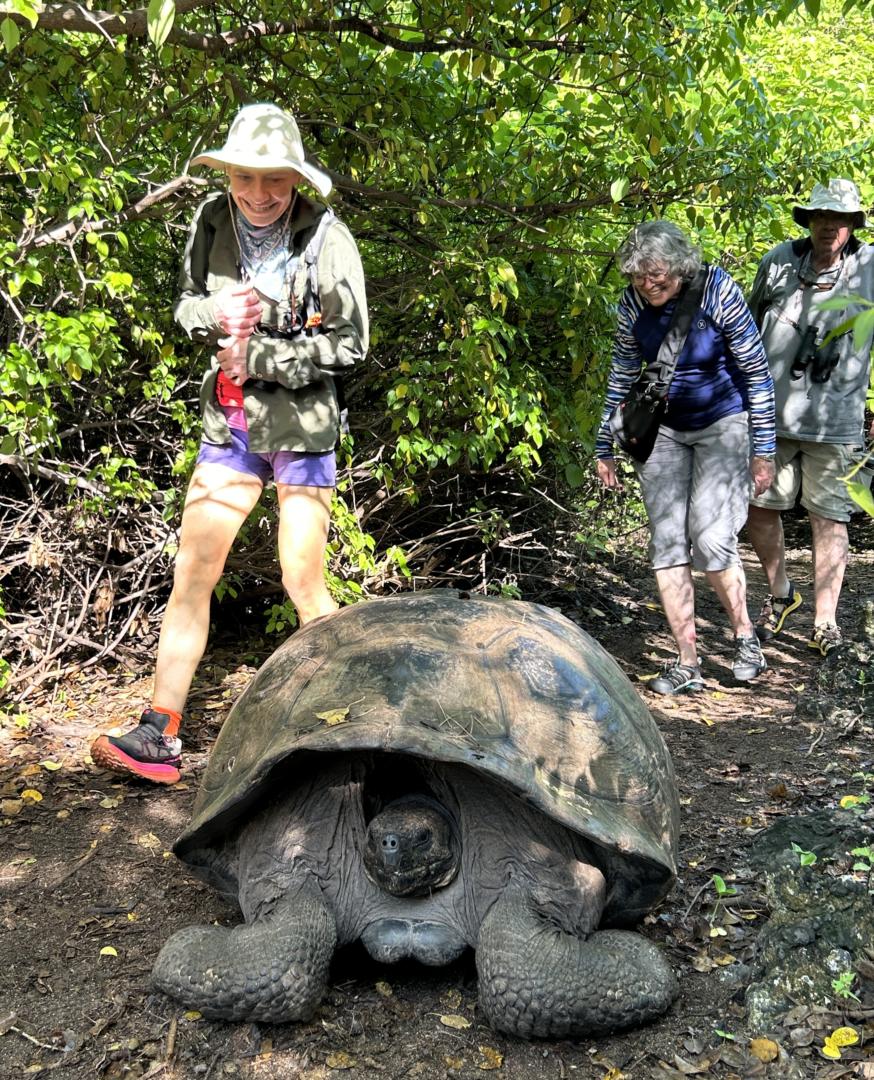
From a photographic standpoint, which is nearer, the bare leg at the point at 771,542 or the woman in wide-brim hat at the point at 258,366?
the woman in wide-brim hat at the point at 258,366

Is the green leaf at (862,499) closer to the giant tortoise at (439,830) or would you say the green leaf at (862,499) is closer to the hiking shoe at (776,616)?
the giant tortoise at (439,830)

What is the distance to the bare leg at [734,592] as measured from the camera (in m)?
4.60

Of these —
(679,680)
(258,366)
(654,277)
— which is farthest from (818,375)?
(258,366)

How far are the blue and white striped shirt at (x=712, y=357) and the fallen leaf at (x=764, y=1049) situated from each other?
2719 mm

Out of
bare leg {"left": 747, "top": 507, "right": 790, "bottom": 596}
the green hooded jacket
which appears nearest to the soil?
bare leg {"left": 747, "top": 507, "right": 790, "bottom": 596}

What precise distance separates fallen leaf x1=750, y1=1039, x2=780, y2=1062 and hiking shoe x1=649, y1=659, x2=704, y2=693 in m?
2.43

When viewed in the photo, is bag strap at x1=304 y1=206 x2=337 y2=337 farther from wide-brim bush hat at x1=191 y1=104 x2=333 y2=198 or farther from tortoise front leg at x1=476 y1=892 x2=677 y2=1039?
tortoise front leg at x1=476 y1=892 x2=677 y2=1039

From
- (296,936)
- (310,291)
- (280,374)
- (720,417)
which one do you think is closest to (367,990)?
(296,936)

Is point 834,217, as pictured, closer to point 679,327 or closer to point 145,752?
point 679,327

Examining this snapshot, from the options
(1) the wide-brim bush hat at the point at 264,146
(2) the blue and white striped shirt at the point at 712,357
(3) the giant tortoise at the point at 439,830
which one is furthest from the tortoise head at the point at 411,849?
(2) the blue and white striped shirt at the point at 712,357

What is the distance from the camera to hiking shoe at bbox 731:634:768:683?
4.67 m

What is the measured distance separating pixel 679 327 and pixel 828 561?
1.49 metres

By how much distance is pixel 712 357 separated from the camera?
14.1ft

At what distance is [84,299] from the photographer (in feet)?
12.4
